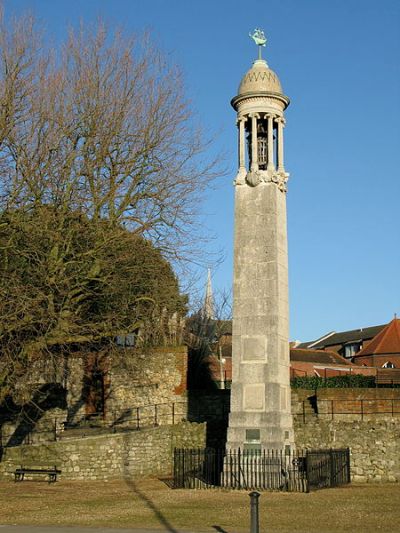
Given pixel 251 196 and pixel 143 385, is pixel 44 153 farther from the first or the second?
pixel 143 385

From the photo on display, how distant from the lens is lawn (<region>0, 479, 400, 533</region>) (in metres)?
13.7

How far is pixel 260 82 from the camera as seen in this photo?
21859 millimetres

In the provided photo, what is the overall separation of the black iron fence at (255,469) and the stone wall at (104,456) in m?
4.04

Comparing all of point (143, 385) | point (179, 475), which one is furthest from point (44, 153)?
point (143, 385)

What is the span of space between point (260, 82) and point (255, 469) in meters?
11.1

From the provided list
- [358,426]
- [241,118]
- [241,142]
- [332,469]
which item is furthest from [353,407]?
[241,118]

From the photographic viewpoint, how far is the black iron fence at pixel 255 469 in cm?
1939

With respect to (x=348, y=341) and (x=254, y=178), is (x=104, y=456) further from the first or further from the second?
(x=348, y=341)

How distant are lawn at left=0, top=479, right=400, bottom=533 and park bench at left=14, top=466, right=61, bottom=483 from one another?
46.8 inches

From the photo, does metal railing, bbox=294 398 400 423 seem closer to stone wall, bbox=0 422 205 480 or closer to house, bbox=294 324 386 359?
stone wall, bbox=0 422 205 480

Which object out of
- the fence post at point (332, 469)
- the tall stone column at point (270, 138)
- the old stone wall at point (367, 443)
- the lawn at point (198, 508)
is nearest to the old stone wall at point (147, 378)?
the old stone wall at point (367, 443)

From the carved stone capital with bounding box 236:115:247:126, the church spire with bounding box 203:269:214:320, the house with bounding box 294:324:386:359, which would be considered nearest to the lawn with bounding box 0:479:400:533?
the carved stone capital with bounding box 236:115:247:126

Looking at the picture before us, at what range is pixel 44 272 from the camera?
20141 millimetres

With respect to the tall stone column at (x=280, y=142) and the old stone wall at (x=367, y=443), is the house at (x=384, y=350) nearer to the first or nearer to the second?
the old stone wall at (x=367, y=443)
